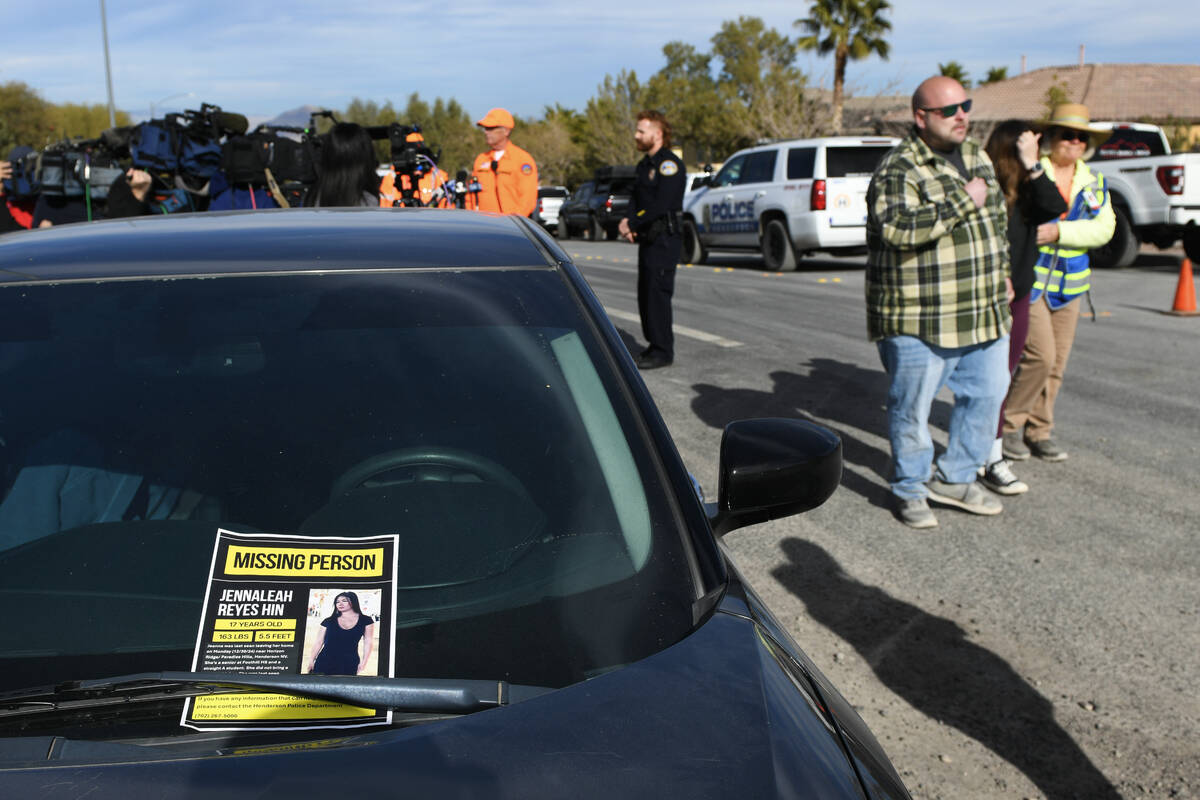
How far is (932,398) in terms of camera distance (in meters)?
4.90

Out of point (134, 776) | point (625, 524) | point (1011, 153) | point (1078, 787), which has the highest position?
point (1011, 153)

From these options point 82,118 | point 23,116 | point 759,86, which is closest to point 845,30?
point 759,86

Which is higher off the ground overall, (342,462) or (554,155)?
(554,155)

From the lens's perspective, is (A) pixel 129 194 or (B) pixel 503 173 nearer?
(B) pixel 503 173

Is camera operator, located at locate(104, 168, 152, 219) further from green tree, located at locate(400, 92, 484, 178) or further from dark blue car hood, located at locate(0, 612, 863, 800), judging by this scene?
green tree, located at locate(400, 92, 484, 178)

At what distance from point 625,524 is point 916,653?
2.17m

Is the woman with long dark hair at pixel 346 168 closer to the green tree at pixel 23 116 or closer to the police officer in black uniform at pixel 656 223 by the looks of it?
the police officer in black uniform at pixel 656 223

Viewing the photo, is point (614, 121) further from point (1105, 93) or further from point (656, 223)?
point (656, 223)

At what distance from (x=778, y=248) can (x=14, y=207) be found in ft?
33.8

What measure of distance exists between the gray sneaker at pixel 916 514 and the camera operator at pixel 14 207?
8.17 m

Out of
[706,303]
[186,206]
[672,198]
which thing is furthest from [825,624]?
[706,303]

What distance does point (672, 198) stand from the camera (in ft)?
27.9

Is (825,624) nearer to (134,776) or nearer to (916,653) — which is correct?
(916,653)

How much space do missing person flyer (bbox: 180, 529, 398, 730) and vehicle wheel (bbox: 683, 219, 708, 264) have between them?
54.6ft
